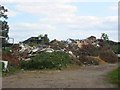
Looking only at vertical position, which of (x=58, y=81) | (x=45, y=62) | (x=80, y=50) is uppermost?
(x=80, y=50)

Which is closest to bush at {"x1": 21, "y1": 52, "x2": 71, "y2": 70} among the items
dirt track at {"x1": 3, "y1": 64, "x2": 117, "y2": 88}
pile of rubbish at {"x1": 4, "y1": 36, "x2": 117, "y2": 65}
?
pile of rubbish at {"x1": 4, "y1": 36, "x2": 117, "y2": 65}

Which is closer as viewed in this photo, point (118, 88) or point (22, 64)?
point (118, 88)

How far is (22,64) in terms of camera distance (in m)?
27.3

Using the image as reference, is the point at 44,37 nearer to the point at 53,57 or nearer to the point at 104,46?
the point at 104,46

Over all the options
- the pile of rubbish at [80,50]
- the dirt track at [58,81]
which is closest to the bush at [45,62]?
the pile of rubbish at [80,50]

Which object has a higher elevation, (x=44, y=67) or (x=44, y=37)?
(x=44, y=37)

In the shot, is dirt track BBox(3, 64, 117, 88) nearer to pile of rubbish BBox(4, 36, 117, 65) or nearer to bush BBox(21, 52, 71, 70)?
bush BBox(21, 52, 71, 70)

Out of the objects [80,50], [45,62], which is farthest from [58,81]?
[80,50]

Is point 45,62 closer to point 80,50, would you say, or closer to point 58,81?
point 58,81

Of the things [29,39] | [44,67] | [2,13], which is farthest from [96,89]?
[29,39]

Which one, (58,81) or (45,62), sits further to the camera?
(45,62)

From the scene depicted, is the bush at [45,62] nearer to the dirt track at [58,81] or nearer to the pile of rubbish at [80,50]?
the pile of rubbish at [80,50]

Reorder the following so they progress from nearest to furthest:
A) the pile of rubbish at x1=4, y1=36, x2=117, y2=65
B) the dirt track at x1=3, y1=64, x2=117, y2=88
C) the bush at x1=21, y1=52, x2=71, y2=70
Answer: the dirt track at x1=3, y1=64, x2=117, y2=88 < the bush at x1=21, y1=52, x2=71, y2=70 < the pile of rubbish at x1=4, y1=36, x2=117, y2=65

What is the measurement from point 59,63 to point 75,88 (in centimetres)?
1317
